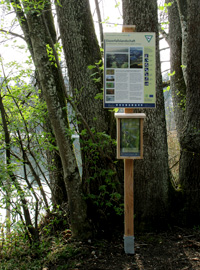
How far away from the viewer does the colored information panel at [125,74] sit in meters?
3.53

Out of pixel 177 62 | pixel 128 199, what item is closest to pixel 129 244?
pixel 128 199

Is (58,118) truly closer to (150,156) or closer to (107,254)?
(150,156)

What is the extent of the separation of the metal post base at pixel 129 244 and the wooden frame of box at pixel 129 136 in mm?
957

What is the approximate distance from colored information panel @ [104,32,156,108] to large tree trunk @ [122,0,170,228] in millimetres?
923

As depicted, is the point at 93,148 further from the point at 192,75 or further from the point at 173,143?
the point at 173,143

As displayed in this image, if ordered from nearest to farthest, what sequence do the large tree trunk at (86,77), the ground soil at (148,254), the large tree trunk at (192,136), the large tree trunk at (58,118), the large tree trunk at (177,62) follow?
the ground soil at (148,254) → the large tree trunk at (58,118) → the large tree trunk at (86,77) → the large tree trunk at (192,136) → the large tree trunk at (177,62)

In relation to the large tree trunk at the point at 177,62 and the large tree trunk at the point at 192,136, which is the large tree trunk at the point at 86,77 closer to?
the large tree trunk at the point at 192,136

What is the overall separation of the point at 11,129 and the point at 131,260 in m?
2.22

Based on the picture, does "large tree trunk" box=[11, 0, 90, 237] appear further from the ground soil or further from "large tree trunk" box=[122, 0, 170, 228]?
"large tree trunk" box=[122, 0, 170, 228]

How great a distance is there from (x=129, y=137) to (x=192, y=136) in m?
1.56

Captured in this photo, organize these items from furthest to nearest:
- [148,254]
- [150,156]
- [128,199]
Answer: [150,156] → [148,254] → [128,199]

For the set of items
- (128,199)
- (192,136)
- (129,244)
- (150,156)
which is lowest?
(129,244)

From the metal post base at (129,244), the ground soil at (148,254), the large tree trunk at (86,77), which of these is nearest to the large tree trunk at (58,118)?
the large tree trunk at (86,77)

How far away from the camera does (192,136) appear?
15.6ft
